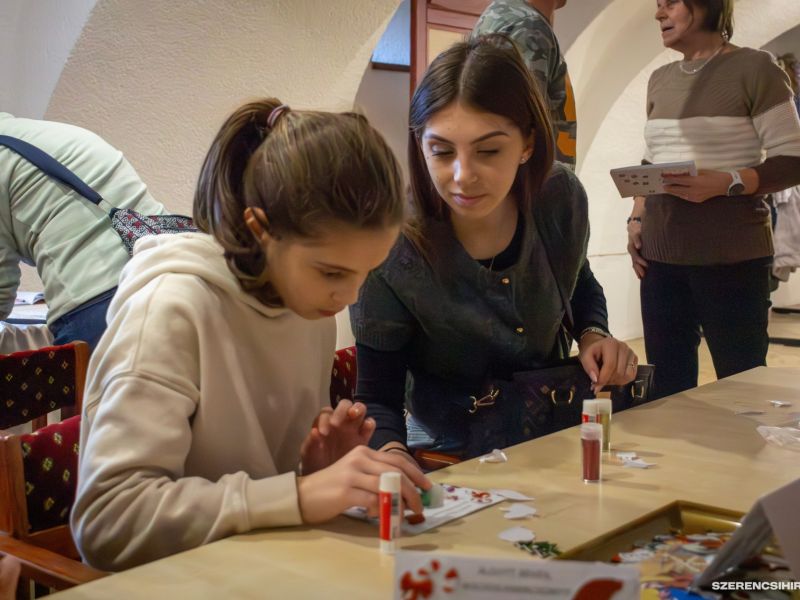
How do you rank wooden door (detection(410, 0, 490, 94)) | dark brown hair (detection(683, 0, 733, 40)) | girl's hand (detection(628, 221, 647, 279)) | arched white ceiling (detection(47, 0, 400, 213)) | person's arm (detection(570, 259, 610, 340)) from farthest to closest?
wooden door (detection(410, 0, 490, 94)), arched white ceiling (detection(47, 0, 400, 213)), girl's hand (detection(628, 221, 647, 279)), dark brown hair (detection(683, 0, 733, 40)), person's arm (detection(570, 259, 610, 340))

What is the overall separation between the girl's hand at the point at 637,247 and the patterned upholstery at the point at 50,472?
206 centimetres

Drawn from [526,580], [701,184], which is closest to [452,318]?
[526,580]

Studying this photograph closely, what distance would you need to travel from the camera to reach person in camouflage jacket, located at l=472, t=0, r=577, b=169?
2619 millimetres

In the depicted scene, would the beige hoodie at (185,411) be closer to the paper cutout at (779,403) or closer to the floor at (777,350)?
the paper cutout at (779,403)

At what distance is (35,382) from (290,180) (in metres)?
1.24

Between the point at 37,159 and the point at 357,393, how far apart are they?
4.05 ft

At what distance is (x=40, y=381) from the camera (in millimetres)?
2281

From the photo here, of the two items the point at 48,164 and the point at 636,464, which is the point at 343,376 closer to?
the point at 636,464

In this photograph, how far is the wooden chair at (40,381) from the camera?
7.25ft

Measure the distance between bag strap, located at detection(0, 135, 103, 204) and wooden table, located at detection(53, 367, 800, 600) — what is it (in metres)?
1.51

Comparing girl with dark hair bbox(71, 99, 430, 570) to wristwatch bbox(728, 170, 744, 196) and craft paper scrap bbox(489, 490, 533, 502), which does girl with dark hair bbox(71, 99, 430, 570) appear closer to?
craft paper scrap bbox(489, 490, 533, 502)

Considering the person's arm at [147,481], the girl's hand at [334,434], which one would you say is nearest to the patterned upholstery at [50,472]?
the person's arm at [147,481]

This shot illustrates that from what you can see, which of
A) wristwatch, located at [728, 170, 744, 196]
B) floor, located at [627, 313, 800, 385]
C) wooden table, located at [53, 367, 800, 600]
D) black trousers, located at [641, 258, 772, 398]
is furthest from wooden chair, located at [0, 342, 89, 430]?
floor, located at [627, 313, 800, 385]

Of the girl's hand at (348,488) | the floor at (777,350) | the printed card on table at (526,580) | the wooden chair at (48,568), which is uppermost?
the printed card on table at (526,580)
